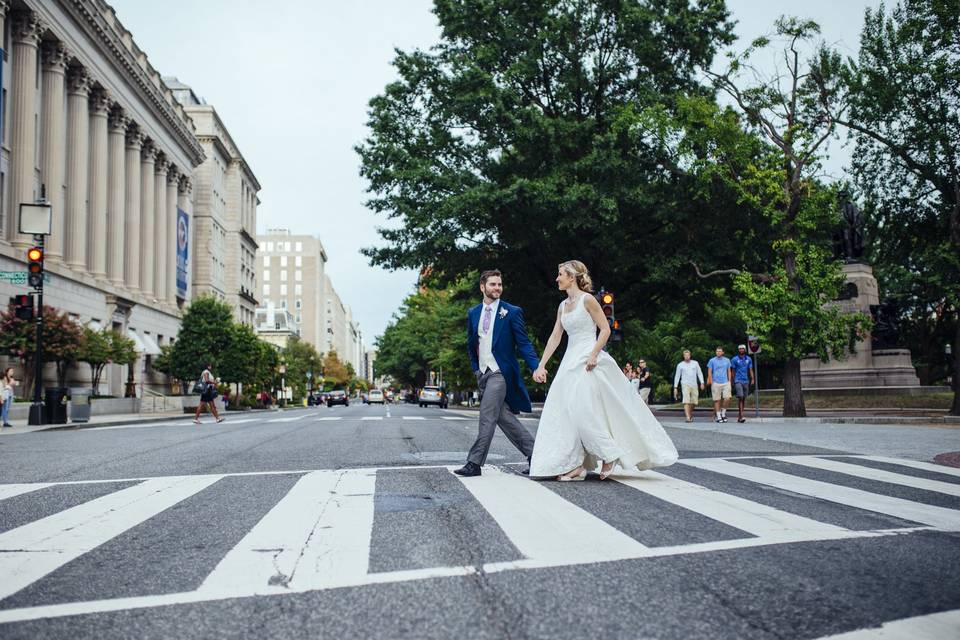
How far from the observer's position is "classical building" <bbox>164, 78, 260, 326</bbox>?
74.8m

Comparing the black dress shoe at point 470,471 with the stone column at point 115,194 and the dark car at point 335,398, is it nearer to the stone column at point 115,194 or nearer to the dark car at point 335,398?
the stone column at point 115,194

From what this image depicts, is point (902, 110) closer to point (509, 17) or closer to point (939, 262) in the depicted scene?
point (939, 262)

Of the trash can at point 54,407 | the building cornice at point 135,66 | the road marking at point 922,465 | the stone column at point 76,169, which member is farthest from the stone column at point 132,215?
the road marking at point 922,465

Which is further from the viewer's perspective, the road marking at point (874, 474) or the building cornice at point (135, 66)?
the building cornice at point (135, 66)

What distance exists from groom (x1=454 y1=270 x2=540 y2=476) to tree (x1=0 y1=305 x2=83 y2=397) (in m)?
23.4

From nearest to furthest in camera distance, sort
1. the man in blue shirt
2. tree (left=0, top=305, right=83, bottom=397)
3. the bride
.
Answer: the bride → the man in blue shirt → tree (left=0, top=305, right=83, bottom=397)

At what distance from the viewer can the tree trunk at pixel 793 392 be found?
834 inches

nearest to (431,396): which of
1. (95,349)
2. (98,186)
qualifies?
(98,186)

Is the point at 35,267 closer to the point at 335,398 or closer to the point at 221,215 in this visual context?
the point at 335,398

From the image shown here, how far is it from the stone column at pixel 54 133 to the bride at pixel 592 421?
36562 millimetres

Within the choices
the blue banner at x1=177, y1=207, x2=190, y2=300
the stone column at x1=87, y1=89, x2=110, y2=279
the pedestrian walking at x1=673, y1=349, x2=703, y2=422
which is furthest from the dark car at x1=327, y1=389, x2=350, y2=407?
the pedestrian walking at x1=673, y1=349, x2=703, y2=422

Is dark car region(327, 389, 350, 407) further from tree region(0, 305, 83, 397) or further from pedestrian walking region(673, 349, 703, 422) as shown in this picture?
pedestrian walking region(673, 349, 703, 422)

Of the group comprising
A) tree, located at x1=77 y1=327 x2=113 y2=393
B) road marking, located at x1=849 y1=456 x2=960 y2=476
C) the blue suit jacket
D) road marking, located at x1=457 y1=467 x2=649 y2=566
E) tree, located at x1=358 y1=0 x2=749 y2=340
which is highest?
tree, located at x1=358 y1=0 x2=749 y2=340

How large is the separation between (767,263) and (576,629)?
2324 cm
